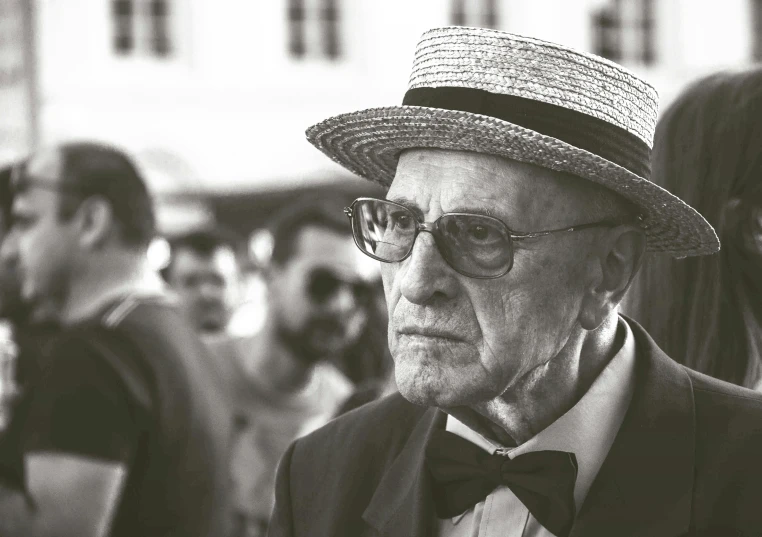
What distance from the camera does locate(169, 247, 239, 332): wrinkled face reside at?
8008 mm

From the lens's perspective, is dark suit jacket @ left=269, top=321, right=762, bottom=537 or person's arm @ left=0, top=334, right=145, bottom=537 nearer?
dark suit jacket @ left=269, top=321, right=762, bottom=537

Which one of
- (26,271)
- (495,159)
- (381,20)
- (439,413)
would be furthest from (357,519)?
(381,20)

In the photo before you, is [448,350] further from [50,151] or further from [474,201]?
[50,151]

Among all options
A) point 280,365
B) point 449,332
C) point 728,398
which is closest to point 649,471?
point 728,398

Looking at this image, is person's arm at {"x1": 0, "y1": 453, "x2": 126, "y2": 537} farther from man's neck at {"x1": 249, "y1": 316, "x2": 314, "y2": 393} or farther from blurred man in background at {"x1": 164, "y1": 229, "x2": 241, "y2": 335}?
blurred man in background at {"x1": 164, "y1": 229, "x2": 241, "y2": 335}

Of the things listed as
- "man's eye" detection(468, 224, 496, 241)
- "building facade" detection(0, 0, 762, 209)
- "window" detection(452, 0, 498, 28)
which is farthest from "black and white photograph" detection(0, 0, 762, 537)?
"window" detection(452, 0, 498, 28)

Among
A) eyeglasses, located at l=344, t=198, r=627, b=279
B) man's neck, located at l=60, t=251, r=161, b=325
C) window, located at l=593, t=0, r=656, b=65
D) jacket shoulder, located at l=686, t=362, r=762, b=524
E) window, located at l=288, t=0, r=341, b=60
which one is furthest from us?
window, located at l=593, t=0, r=656, b=65

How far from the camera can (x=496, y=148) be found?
222cm

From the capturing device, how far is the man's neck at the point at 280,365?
233 inches

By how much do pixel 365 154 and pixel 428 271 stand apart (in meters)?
0.47

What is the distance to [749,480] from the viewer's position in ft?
7.10

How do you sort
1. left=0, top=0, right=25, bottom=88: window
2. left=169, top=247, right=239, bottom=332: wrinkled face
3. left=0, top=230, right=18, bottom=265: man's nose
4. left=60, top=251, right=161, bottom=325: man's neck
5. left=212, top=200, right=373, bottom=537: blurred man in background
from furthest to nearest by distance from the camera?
1. left=0, top=0, right=25, bottom=88: window
2. left=169, top=247, right=239, bottom=332: wrinkled face
3. left=212, top=200, right=373, bottom=537: blurred man in background
4. left=0, top=230, right=18, bottom=265: man's nose
5. left=60, top=251, right=161, bottom=325: man's neck

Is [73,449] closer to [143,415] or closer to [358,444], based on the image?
[143,415]

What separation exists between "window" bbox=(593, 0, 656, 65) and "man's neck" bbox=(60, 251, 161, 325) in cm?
1929
